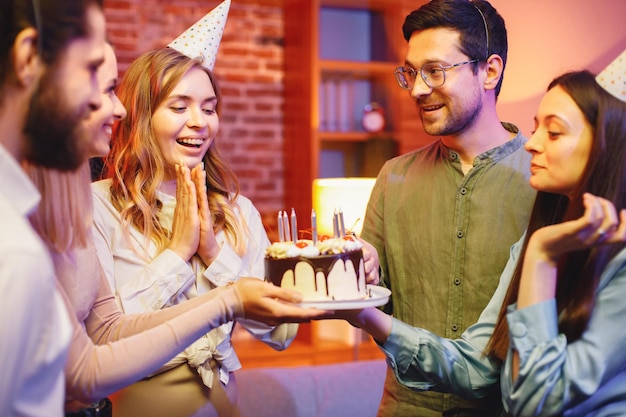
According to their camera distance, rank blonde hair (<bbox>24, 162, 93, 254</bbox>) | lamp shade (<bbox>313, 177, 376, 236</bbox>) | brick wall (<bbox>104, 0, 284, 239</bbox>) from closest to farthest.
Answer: blonde hair (<bbox>24, 162, 93, 254</bbox>)
lamp shade (<bbox>313, 177, 376, 236</bbox>)
brick wall (<bbox>104, 0, 284, 239</bbox>)

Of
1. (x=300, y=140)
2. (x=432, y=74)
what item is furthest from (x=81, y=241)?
(x=300, y=140)

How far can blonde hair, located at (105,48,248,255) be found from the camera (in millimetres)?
2211

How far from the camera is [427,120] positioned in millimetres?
2262

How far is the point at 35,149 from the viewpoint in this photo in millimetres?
1189

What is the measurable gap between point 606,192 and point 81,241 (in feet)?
3.52

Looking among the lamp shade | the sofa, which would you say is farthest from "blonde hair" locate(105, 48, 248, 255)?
the lamp shade

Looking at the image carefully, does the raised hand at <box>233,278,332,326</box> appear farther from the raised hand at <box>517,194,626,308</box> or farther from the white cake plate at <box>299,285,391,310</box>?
the raised hand at <box>517,194,626,308</box>

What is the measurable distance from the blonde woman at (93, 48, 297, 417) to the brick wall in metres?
3.29

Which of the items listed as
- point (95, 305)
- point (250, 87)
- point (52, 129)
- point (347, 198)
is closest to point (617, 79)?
point (52, 129)

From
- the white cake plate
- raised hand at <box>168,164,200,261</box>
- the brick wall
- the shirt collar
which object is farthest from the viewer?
the brick wall

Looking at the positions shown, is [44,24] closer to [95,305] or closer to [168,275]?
[95,305]

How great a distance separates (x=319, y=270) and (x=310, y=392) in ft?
5.11

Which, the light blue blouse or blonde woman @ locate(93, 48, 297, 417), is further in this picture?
blonde woman @ locate(93, 48, 297, 417)

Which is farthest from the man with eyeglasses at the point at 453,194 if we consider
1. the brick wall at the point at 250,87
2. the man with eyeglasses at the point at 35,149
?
the brick wall at the point at 250,87
